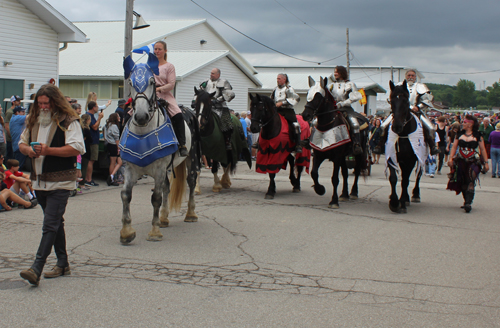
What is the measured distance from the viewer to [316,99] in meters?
10.1

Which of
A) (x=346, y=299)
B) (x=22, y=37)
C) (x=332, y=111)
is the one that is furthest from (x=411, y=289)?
(x=22, y=37)

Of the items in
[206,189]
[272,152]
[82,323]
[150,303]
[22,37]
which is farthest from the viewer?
[22,37]

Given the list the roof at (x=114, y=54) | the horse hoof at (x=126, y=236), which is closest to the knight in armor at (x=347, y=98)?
the horse hoof at (x=126, y=236)

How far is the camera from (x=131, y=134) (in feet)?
23.2

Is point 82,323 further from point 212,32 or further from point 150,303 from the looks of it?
point 212,32

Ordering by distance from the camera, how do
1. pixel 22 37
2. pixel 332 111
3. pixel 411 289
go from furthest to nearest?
pixel 22 37
pixel 332 111
pixel 411 289

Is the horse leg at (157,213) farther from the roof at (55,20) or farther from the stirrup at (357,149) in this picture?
the roof at (55,20)

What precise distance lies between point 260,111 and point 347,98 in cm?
185

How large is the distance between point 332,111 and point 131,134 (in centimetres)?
466

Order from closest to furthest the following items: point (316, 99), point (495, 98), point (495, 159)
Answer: point (316, 99)
point (495, 159)
point (495, 98)

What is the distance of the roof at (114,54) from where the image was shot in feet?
89.0

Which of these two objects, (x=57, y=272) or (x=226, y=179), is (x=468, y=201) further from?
(x=57, y=272)

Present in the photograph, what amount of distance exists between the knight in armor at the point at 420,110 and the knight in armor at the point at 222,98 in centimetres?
343

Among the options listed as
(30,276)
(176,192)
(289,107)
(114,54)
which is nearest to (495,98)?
(114,54)
